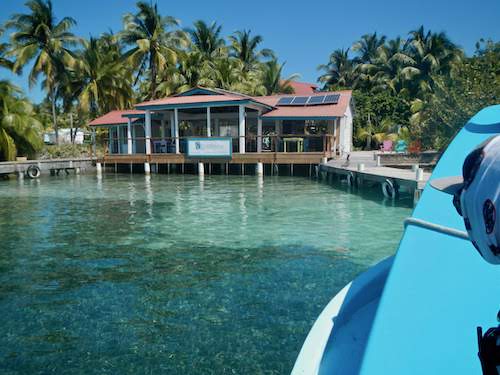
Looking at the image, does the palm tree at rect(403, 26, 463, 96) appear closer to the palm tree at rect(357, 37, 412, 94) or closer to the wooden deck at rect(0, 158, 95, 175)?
the palm tree at rect(357, 37, 412, 94)

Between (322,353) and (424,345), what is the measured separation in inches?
36.8

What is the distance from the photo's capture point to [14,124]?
24453mm

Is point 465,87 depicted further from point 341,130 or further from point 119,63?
point 119,63

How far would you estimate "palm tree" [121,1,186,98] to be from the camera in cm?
3134

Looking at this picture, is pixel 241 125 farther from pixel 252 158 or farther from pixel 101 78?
pixel 101 78

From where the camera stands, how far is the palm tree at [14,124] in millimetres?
24344

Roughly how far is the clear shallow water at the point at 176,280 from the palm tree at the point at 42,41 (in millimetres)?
22616

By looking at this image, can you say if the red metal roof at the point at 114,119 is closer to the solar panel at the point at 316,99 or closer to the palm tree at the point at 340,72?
the solar panel at the point at 316,99

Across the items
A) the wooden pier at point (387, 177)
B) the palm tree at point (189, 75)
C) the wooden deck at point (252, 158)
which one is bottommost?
the wooden pier at point (387, 177)

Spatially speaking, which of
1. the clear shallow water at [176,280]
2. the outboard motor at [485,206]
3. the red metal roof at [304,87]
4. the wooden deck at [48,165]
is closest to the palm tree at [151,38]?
the wooden deck at [48,165]

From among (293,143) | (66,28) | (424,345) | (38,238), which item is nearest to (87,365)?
(424,345)

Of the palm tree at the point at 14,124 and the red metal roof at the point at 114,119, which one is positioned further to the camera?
the red metal roof at the point at 114,119

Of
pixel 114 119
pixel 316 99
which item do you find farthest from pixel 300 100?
pixel 114 119

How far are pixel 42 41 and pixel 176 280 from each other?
32.4m
